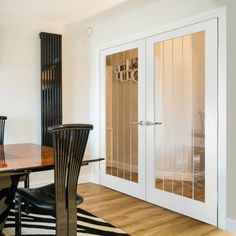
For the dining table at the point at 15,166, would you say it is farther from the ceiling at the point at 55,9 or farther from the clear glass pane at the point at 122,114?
the ceiling at the point at 55,9

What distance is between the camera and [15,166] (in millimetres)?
1921

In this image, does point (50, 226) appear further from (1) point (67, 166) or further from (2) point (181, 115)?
(2) point (181, 115)

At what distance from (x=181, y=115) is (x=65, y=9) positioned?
76.0 inches

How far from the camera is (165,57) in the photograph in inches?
135

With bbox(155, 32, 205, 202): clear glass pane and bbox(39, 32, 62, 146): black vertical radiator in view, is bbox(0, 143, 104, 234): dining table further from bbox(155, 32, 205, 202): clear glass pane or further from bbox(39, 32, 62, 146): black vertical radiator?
bbox(39, 32, 62, 146): black vertical radiator

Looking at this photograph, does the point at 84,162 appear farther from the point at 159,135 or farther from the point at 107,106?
the point at 107,106

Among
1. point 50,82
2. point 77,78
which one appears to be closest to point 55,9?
point 50,82

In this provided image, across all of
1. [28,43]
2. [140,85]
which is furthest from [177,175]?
[28,43]

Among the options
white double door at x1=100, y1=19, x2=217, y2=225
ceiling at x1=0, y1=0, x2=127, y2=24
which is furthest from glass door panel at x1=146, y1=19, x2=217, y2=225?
ceiling at x1=0, y1=0, x2=127, y2=24

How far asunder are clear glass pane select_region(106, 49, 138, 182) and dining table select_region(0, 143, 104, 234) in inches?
63.7

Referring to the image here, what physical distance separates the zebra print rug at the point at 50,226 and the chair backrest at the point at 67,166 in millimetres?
725

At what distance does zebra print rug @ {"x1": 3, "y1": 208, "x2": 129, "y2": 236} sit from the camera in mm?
2725

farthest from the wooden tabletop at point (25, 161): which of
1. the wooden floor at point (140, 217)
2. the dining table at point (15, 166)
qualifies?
the wooden floor at point (140, 217)
